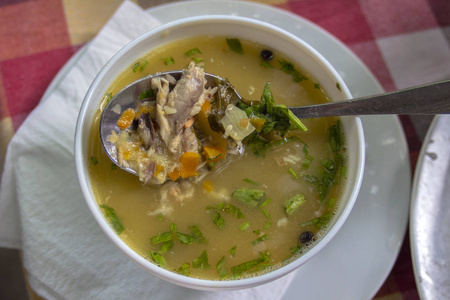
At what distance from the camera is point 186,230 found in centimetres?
139

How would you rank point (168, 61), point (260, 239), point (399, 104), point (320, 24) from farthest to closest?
point (320, 24)
point (168, 61)
point (260, 239)
point (399, 104)

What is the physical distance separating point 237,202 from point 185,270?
0.86 feet

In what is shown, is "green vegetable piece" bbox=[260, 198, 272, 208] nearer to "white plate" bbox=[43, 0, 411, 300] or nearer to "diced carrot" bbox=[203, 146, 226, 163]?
"diced carrot" bbox=[203, 146, 226, 163]

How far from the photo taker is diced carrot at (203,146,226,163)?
1379 mm

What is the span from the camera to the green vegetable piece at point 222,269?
1350mm

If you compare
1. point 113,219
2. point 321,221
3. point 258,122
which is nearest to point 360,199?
point 321,221

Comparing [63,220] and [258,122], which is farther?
[63,220]

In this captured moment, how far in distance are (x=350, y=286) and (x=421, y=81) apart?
0.94m

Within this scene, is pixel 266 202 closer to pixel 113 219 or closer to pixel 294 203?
pixel 294 203

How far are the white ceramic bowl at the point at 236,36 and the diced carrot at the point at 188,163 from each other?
0.27 metres

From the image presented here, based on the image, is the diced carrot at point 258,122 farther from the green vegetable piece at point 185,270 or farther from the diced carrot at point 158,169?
the green vegetable piece at point 185,270

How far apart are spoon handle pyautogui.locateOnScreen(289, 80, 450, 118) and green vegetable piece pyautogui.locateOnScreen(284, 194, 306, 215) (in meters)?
0.26

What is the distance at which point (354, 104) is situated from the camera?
134 cm

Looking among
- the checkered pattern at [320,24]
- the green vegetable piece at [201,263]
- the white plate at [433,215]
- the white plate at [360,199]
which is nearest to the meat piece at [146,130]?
the green vegetable piece at [201,263]
